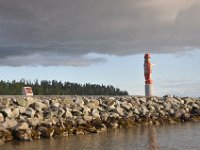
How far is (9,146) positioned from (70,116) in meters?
6.99

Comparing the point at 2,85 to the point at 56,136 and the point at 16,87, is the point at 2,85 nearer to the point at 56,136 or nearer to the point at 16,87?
the point at 16,87

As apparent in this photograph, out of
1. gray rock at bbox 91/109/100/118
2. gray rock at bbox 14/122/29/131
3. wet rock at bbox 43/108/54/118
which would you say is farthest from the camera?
gray rock at bbox 91/109/100/118

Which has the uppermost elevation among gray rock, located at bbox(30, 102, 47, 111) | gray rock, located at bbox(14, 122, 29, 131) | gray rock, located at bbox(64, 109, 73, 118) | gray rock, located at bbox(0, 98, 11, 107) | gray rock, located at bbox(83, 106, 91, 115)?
gray rock, located at bbox(0, 98, 11, 107)

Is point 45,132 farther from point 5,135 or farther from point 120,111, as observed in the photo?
point 120,111

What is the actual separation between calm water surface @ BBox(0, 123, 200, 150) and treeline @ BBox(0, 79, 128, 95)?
96.9ft

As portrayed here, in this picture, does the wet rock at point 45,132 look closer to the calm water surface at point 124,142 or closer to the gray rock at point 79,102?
the calm water surface at point 124,142

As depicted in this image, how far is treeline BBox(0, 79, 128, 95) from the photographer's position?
5706cm

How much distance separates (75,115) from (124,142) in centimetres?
A: 689

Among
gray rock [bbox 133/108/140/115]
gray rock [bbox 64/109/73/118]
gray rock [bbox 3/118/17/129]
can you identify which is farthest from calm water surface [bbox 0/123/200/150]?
gray rock [bbox 133/108/140/115]

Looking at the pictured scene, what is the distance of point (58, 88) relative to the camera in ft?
203

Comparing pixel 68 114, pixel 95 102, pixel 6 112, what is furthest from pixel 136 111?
pixel 6 112

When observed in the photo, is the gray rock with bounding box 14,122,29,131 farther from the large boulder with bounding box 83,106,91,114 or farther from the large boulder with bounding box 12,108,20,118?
the large boulder with bounding box 83,106,91,114

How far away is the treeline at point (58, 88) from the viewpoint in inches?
2247

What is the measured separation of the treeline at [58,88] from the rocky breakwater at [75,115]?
21.4 meters
